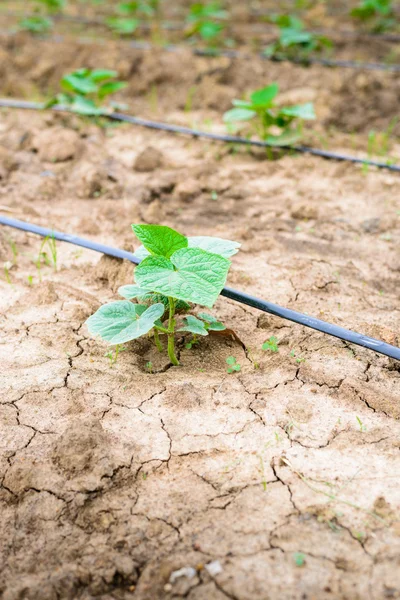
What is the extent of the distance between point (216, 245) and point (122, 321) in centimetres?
40

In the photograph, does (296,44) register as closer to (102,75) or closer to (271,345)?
(102,75)

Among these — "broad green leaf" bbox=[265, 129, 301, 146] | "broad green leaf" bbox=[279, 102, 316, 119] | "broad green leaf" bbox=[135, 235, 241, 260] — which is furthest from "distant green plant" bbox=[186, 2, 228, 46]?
"broad green leaf" bbox=[135, 235, 241, 260]

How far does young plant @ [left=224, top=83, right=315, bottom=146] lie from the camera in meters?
3.28

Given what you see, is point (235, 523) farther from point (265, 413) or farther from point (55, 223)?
point (55, 223)

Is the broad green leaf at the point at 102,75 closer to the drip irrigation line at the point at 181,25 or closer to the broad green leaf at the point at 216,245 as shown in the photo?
the broad green leaf at the point at 216,245

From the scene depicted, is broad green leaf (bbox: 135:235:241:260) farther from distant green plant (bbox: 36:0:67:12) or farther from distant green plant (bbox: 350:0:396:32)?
distant green plant (bbox: 36:0:67:12)

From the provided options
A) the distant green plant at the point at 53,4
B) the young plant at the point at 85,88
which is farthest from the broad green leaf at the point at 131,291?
the distant green plant at the point at 53,4

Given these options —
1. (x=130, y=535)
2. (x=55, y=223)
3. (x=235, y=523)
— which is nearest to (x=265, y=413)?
(x=235, y=523)

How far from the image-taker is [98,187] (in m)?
3.11

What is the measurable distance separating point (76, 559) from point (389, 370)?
115 cm

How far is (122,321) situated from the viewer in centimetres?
182

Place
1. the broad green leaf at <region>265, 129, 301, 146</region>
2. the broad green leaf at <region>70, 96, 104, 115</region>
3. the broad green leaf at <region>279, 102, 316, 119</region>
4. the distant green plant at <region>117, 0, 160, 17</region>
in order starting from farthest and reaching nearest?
Result: 1. the distant green plant at <region>117, 0, 160, 17</region>
2. the broad green leaf at <region>70, 96, 104, 115</region>
3. the broad green leaf at <region>265, 129, 301, 146</region>
4. the broad green leaf at <region>279, 102, 316, 119</region>

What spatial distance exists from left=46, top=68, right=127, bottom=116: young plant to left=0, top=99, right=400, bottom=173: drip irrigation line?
0.08 meters

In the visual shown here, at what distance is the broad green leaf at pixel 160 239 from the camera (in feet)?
5.93
